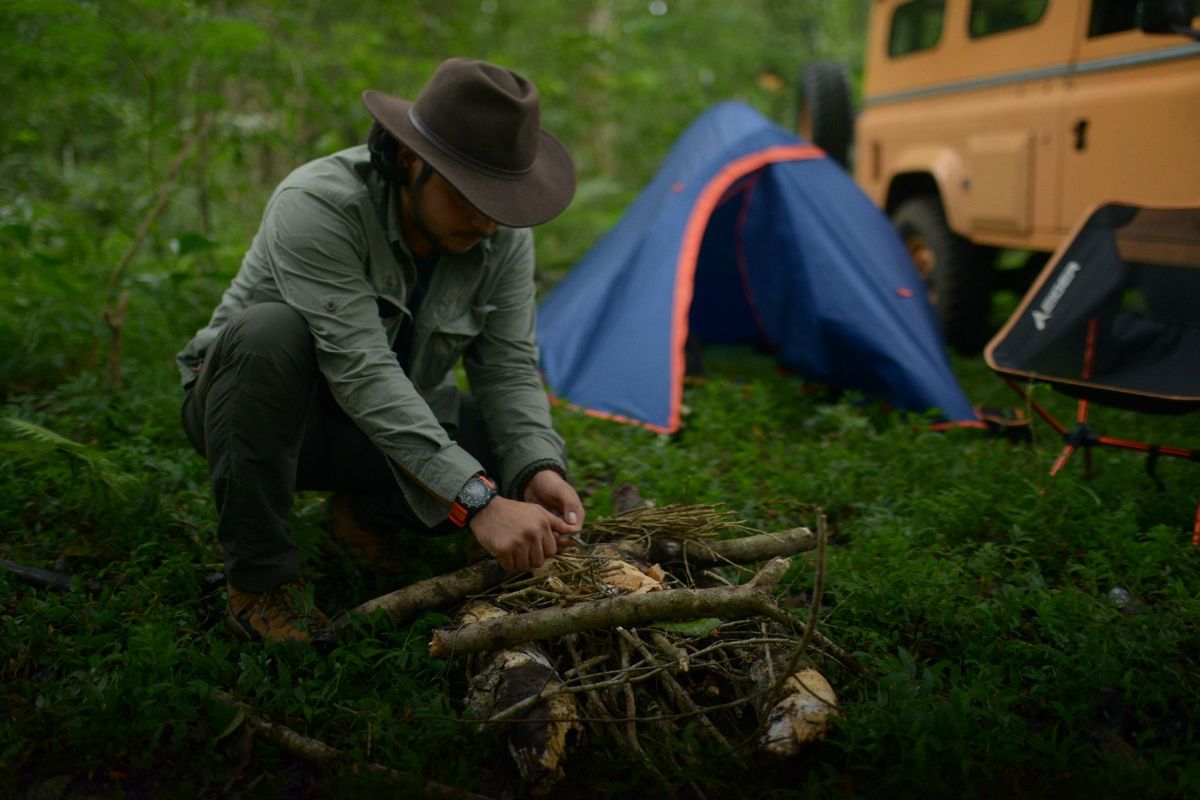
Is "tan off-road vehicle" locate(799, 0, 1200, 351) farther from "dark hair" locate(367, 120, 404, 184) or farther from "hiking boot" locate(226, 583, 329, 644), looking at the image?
"hiking boot" locate(226, 583, 329, 644)

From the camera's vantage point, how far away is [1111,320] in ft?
11.8

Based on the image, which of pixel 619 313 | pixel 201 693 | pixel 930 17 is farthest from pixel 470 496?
pixel 930 17

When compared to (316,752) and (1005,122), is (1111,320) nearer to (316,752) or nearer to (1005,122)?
(1005,122)

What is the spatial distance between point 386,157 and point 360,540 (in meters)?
1.07

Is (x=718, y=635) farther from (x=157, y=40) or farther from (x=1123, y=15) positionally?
(x=1123, y=15)

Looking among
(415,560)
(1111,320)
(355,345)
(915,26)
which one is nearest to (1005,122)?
(915,26)

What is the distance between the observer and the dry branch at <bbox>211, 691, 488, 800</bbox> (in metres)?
1.85

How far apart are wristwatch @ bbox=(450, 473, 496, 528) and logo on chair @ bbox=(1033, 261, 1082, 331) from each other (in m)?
2.38

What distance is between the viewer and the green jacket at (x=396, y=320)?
230 cm

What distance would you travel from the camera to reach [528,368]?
2824mm

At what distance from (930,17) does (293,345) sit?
16.0 feet

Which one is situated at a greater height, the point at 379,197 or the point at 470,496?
the point at 379,197

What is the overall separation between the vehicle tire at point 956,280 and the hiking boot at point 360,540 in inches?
145

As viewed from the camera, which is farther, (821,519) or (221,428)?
(221,428)
